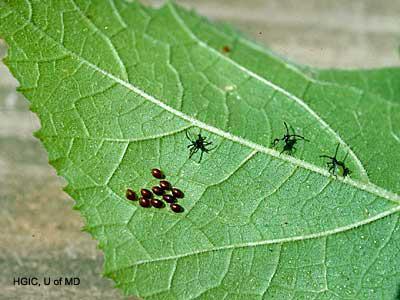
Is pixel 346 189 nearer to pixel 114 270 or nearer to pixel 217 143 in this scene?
pixel 217 143

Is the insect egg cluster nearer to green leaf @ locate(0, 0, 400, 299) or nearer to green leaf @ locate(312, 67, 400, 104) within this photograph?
green leaf @ locate(0, 0, 400, 299)

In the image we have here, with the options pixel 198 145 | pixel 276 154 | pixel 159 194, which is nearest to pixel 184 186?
pixel 159 194

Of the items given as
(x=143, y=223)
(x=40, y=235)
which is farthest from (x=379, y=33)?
(x=40, y=235)

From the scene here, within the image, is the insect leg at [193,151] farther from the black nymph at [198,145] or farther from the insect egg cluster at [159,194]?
the insect egg cluster at [159,194]

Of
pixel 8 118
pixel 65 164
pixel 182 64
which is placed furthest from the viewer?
pixel 8 118

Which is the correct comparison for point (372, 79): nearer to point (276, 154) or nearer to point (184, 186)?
point (276, 154)
